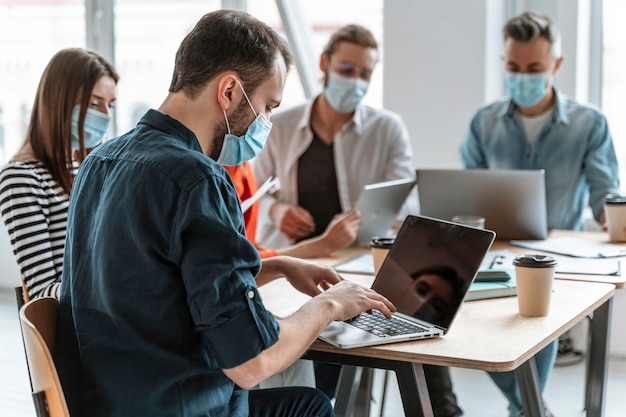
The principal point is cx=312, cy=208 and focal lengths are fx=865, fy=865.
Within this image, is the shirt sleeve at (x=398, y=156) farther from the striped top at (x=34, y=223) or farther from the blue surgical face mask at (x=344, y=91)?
the striped top at (x=34, y=223)

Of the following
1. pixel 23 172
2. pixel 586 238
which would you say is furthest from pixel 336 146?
pixel 23 172

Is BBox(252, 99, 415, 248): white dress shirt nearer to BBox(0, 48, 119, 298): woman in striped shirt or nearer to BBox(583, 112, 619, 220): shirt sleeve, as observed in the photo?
BBox(583, 112, 619, 220): shirt sleeve

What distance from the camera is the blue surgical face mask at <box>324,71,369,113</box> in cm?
294

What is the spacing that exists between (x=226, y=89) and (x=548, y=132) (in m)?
1.81

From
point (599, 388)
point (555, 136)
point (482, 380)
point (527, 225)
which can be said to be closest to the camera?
point (599, 388)

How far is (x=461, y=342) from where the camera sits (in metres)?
1.64

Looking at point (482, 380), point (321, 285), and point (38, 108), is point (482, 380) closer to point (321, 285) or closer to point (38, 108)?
point (321, 285)

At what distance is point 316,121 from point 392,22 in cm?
84

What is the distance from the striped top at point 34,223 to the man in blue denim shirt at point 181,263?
517mm

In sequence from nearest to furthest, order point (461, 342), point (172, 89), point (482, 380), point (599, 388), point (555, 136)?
point (172, 89), point (461, 342), point (599, 388), point (555, 136), point (482, 380)

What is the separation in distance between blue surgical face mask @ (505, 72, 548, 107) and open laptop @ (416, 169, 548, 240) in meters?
0.52

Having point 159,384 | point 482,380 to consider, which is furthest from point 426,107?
point 159,384

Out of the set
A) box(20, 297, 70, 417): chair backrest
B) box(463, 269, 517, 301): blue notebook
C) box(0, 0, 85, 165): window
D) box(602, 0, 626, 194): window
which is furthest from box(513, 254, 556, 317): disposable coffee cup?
box(0, 0, 85, 165): window

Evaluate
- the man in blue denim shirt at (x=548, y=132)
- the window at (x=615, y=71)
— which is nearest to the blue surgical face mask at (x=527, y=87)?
the man in blue denim shirt at (x=548, y=132)
